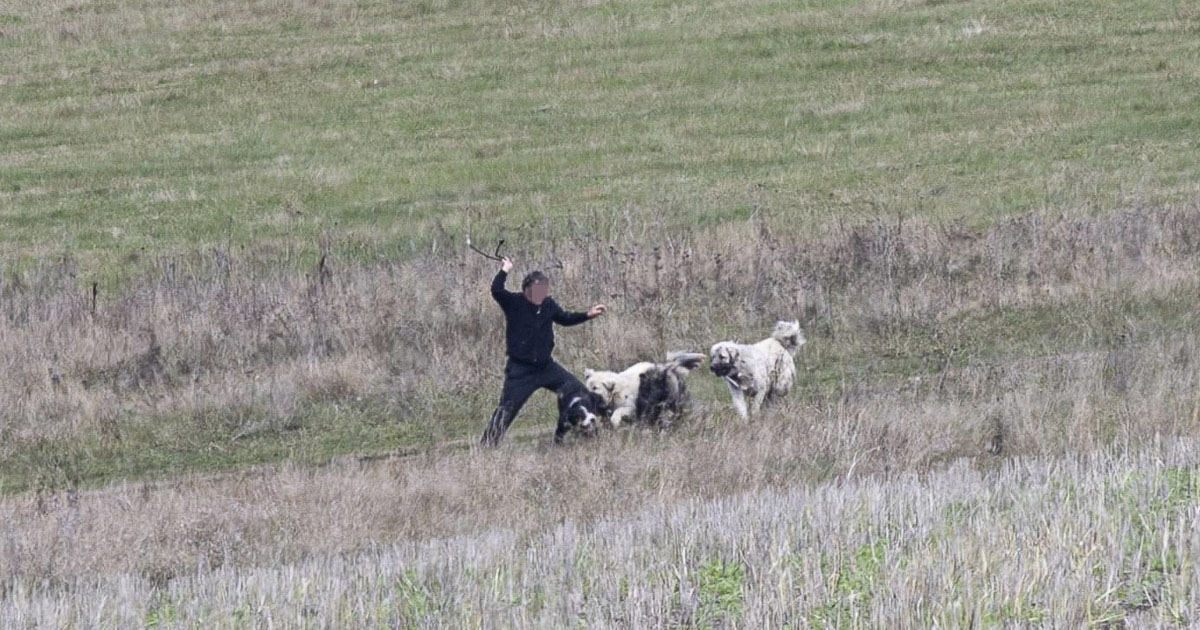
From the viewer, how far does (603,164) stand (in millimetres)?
23828

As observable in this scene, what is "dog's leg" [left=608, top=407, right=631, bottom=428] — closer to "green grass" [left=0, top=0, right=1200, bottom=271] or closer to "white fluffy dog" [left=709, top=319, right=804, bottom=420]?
"white fluffy dog" [left=709, top=319, right=804, bottom=420]

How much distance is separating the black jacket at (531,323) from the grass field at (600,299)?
73 centimetres

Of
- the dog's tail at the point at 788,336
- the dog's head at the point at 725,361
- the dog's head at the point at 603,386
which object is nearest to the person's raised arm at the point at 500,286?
the dog's head at the point at 603,386

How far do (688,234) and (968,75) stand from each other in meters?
10.4

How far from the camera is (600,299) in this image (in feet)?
53.0

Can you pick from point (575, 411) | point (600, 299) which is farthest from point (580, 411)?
point (600, 299)

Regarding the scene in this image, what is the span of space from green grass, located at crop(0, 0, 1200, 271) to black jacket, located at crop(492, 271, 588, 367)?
7.55 metres

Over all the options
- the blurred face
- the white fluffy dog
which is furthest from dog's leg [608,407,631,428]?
the blurred face

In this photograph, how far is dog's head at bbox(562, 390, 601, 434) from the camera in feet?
40.0

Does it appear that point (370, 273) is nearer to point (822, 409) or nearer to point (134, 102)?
point (822, 409)

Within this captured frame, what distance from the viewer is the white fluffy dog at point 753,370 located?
12734mm

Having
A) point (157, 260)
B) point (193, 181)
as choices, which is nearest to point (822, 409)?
point (157, 260)

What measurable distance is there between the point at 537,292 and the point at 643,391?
1276mm

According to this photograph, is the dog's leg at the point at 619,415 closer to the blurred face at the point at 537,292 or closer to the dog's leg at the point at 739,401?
the dog's leg at the point at 739,401
